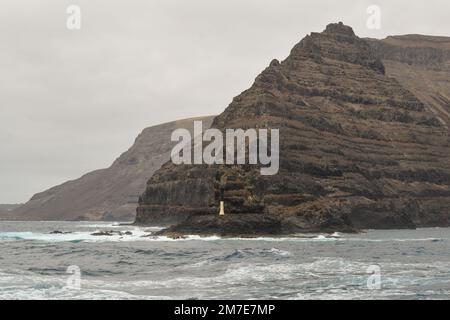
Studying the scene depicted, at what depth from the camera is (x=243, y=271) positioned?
4450 centimetres

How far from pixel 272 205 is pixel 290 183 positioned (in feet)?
56.4

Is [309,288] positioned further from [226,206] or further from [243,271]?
[226,206]

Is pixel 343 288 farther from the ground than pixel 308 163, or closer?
closer
